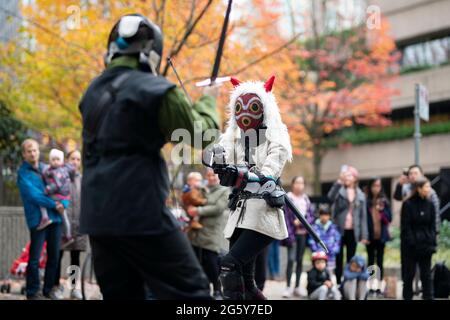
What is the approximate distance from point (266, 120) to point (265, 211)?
0.82 metres

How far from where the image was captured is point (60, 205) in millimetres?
10078

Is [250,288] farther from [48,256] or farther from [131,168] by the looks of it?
[48,256]

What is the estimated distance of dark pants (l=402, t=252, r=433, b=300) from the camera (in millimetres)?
10742

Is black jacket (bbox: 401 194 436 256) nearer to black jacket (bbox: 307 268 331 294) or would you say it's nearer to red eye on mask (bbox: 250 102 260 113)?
black jacket (bbox: 307 268 331 294)

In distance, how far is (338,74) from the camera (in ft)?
96.6

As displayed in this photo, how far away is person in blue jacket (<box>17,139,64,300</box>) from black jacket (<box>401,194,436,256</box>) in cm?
440

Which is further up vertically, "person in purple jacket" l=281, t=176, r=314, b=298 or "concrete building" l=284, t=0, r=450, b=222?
"concrete building" l=284, t=0, r=450, b=222

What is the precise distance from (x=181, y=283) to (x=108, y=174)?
719 millimetres

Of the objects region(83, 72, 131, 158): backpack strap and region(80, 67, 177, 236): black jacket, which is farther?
region(83, 72, 131, 158): backpack strap

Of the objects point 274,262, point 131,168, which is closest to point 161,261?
point 131,168

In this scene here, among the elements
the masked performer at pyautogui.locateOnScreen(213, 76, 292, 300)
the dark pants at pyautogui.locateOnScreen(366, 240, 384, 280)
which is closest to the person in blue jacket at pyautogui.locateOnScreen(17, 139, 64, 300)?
the masked performer at pyautogui.locateOnScreen(213, 76, 292, 300)

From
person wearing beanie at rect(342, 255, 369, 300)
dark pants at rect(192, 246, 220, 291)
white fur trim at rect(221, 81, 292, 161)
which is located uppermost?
white fur trim at rect(221, 81, 292, 161)
